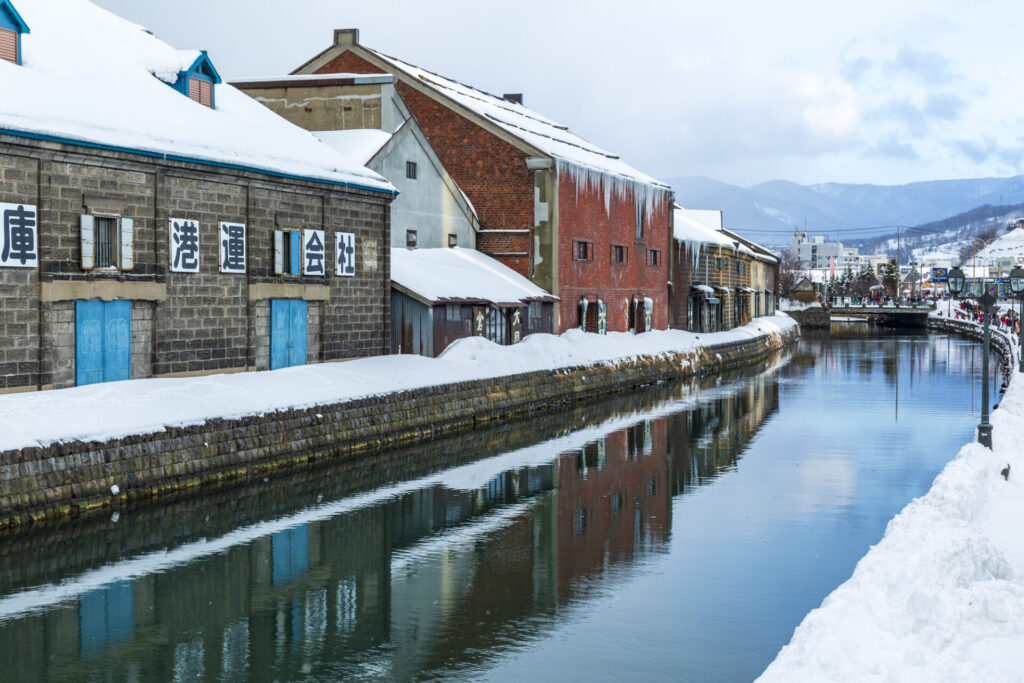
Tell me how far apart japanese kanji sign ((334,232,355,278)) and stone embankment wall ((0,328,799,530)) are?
4141 millimetres

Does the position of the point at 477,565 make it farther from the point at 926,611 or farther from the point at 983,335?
the point at 983,335

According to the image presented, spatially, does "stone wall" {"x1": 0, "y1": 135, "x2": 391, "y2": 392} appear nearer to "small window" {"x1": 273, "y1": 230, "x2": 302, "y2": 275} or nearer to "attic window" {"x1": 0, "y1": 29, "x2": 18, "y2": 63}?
"small window" {"x1": 273, "y1": 230, "x2": 302, "y2": 275}

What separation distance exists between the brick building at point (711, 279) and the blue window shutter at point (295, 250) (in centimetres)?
3465

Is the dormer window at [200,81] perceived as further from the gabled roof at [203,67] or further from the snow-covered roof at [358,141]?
the snow-covered roof at [358,141]

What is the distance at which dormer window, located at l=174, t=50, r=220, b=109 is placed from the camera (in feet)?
90.9

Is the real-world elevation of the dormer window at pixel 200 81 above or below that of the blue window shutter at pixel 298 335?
above

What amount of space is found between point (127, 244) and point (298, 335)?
669 centimetres

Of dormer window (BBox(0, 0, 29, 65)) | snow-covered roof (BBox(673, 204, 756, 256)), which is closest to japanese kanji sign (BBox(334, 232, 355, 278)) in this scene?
dormer window (BBox(0, 0, 29, 65))

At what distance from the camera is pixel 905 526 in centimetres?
1406

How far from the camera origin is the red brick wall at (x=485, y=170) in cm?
4481

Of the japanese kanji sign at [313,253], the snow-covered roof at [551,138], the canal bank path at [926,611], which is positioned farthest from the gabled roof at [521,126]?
the canal bank path at [926,611]

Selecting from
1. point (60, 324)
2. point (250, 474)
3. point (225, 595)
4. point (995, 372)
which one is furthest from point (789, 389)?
point (225, 595)

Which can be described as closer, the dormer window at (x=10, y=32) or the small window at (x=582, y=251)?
the dormer window at (x=10, y=32)

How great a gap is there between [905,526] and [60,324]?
15.5 meters
